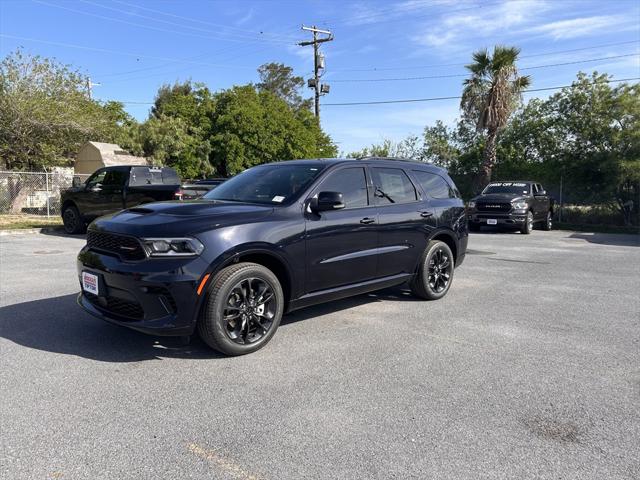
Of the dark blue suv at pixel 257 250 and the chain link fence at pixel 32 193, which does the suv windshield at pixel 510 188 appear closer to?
the dark blue suv at pixel 257 250

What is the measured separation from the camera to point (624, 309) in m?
6.32

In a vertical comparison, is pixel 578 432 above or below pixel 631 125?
below

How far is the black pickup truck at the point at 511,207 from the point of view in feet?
55.0

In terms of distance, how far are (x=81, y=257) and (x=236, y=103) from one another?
96.8 feet

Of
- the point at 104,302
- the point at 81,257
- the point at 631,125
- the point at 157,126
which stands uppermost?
the point at 157,126

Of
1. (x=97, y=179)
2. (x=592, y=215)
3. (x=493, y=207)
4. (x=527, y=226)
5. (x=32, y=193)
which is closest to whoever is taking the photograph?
(x=97, y=179)

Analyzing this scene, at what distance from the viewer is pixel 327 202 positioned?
4766mm

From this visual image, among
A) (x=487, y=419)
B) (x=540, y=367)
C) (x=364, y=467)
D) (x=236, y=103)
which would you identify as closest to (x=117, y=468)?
(x=364, y=467)

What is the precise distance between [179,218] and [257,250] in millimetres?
711

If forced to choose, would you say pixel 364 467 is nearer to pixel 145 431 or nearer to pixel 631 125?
pixel 145 431

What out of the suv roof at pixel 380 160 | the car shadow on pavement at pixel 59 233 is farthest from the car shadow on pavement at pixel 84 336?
the car shadow on pavement at pixel 59 233

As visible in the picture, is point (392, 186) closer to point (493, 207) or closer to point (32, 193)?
point (493, 207)

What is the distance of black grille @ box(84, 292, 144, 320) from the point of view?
4115 mm

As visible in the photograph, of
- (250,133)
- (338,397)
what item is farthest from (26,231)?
(250,133)
